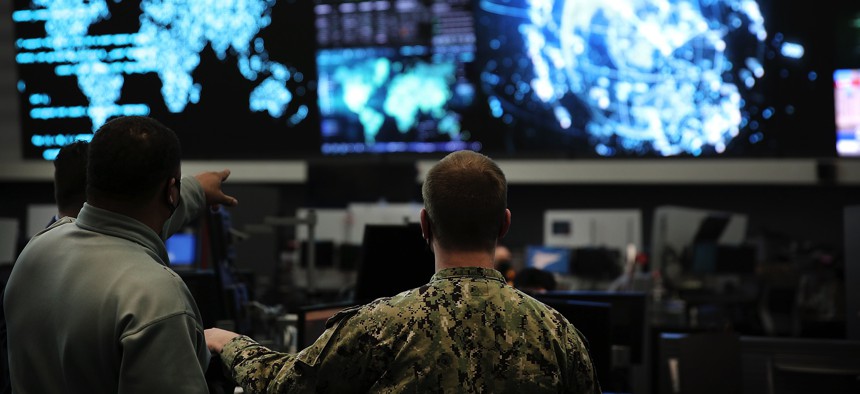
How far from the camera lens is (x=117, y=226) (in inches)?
57.5

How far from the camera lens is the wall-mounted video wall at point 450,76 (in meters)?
8.77

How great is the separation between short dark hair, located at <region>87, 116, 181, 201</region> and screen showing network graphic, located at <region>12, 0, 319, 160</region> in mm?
8591

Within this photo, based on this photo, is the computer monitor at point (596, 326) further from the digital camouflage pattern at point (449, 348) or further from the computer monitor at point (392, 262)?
the digital camouflage pattern at point (449, 348)

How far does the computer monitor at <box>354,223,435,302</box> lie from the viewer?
2.86 m

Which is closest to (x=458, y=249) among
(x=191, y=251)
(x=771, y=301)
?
(x=191, y=251)

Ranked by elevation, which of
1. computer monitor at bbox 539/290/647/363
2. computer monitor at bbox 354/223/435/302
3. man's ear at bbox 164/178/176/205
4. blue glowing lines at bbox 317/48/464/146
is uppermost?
blue glowing lines at bbox 317/48/464/146

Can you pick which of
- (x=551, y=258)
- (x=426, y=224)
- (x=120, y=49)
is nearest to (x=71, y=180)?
(x=426, y=224)

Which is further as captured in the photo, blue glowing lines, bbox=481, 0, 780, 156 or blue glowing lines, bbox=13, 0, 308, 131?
blue glowing lines, bbox=13, 0, 308, 131

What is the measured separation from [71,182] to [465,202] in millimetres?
962

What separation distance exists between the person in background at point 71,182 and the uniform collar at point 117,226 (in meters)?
0.50

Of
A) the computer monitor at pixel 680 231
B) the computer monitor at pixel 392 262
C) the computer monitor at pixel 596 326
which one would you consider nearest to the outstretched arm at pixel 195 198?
the computer monitor at pixel 392 262

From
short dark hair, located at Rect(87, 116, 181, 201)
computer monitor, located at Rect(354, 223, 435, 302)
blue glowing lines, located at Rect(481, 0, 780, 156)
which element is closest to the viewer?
short dark hair, located at Rect(87, 116, 181, 201)

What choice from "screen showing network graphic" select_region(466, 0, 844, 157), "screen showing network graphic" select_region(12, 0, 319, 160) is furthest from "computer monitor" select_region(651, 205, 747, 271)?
"screen showing network graphic" select_region(12, 0, 319, 160)

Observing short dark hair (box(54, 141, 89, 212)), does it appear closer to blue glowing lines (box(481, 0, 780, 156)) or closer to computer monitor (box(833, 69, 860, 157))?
blue glowing lines (box(481, 0, 780, 156))
